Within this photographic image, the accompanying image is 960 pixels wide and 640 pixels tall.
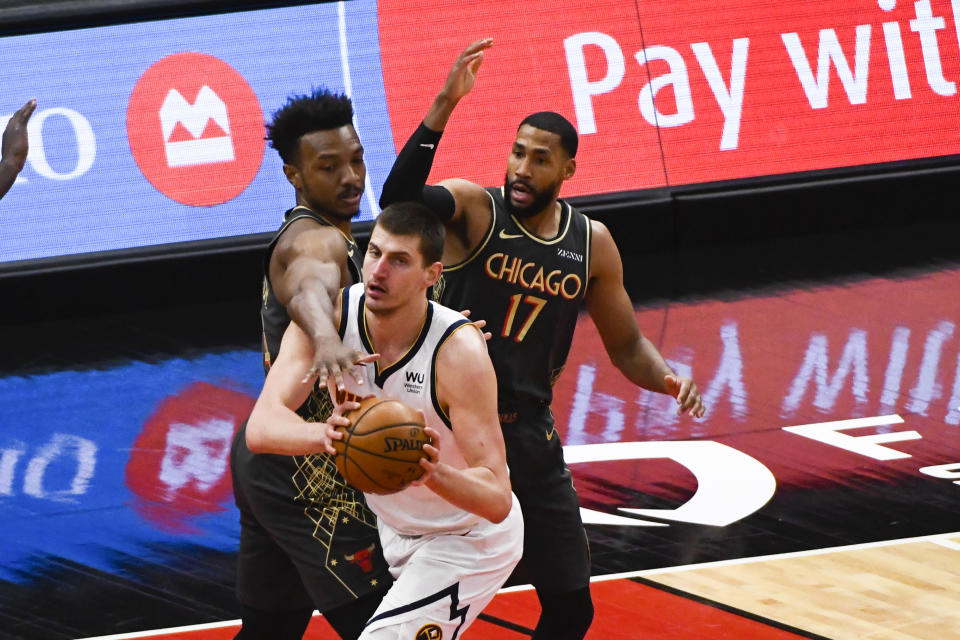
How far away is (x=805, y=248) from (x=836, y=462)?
12.2ft

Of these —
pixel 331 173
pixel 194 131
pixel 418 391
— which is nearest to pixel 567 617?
pixel 418 391

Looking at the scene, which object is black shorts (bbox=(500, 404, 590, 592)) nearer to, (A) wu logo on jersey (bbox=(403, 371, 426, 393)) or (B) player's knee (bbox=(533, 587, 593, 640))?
(B) player's knee (bbox=(533, 587, 593, 640))

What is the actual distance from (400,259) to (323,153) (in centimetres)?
80

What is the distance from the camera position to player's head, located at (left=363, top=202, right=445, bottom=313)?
14.6 ft

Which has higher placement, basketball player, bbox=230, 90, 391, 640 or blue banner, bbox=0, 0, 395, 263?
blue banner, bbox=0, 0, 395, 263

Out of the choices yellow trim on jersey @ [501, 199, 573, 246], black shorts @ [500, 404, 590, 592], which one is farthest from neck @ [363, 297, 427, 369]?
yellow trim on jersey @ [501, 199, 573, 246]

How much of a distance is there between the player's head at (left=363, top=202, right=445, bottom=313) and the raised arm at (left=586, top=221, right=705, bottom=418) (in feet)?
4.14

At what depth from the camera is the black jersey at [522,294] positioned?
5.54 meters

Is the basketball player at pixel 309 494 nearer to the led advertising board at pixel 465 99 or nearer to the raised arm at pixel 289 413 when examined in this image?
the raised arm at pixel 289 413

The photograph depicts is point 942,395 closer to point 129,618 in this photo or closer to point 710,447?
point 710,447

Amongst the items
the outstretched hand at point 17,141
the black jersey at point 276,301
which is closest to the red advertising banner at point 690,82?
the outstretched hand at point 17,141

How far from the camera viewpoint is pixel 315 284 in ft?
15.1

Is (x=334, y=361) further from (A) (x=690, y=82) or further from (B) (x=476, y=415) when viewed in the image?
(A) (x=690, y=82)

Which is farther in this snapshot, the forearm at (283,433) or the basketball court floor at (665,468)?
the basketball court floor at (665,468)
